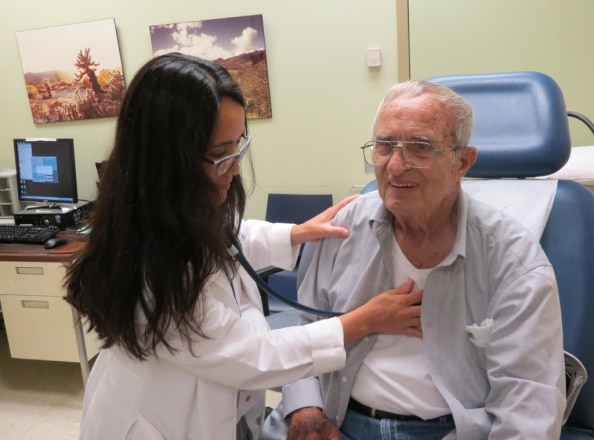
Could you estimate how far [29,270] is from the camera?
2490 millimetres

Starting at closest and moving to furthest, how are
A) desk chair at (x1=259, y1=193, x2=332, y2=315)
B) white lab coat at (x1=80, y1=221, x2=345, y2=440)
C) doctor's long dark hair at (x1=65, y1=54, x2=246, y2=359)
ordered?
1. doctor's long dark hair at (x1=65, y1=54, x2=246, y2=359)
2. white lab coat at (x1=80, y1=221, x2=345, y2=440)
3. desk chair at (x1=259, y1=193, x2=332, y2=315)

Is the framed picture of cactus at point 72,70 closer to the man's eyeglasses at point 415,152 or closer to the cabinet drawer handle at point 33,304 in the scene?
the cabinet drawer handle at point 33,304

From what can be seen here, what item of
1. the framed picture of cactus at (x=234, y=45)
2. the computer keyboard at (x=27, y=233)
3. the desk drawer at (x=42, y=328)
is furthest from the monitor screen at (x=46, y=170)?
the framed picture of cactus at (x=234, y=45)

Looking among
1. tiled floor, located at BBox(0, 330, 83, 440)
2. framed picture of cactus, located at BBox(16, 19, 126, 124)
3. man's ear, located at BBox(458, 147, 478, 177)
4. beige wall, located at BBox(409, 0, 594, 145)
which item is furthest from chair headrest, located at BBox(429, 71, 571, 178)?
framed picture of cactus, located at BBox(16, 19, 126, 124)

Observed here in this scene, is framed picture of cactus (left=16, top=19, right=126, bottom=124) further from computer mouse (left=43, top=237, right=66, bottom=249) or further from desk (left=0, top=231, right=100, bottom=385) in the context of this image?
desk (left=0, top=231, right=100, bottom=385)

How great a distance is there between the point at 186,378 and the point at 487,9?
2386 millimetres

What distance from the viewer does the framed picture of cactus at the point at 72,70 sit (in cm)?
312

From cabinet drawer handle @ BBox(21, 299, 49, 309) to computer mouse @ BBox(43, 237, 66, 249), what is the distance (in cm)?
29

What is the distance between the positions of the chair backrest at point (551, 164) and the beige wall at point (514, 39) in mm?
1299

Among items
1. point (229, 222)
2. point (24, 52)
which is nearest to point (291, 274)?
point (229, 222)

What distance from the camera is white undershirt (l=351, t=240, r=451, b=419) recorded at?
3.94ft

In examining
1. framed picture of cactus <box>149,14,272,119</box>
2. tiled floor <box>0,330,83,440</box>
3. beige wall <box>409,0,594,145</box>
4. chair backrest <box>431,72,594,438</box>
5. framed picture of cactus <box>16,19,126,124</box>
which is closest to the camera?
chair backrest <box>431,72,594,438</box>

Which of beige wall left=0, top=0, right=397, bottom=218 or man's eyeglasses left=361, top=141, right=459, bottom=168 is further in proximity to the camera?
beige wall left=0, top=0, right=397, bottom=218

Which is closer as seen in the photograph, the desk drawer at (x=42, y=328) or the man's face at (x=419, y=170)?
the man's face at (x=419, y=170)
